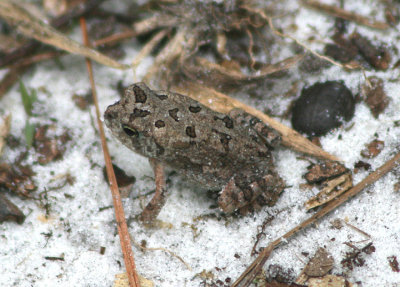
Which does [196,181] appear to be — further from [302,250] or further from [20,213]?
[20,213]

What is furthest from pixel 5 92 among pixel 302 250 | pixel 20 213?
pixel 302 250

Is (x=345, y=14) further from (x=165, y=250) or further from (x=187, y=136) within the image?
(x=165, y=250)

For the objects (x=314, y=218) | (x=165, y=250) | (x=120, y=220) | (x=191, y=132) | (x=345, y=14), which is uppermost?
(x=345, y=14)

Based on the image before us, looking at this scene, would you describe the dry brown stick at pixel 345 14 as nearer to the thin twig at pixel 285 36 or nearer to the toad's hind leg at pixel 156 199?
the thin twig at pixel 285 36

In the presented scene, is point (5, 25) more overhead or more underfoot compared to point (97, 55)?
more overhead

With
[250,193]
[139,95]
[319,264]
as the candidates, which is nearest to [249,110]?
[250,193]

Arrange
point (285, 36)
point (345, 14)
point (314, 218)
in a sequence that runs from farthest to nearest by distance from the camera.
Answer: point (345, 14)
point (285, 36)
point (314, 218)
